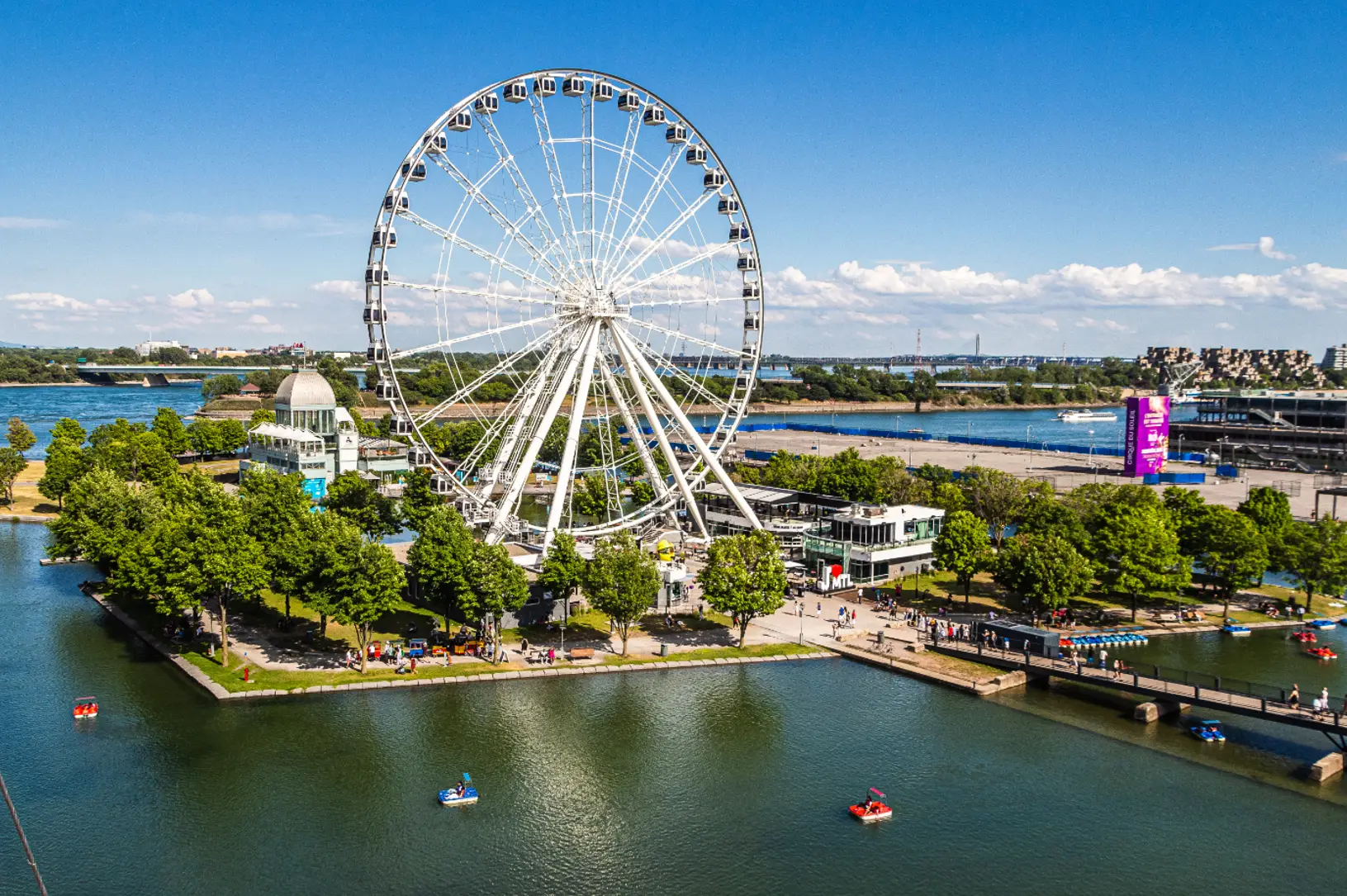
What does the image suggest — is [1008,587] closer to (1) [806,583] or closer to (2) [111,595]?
(1) [806,583]

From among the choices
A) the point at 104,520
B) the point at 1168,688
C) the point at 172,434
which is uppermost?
the point at 172,434

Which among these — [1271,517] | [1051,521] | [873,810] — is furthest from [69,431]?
[1271,517]

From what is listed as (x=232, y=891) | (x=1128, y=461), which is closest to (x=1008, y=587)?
(x=232, y=891)

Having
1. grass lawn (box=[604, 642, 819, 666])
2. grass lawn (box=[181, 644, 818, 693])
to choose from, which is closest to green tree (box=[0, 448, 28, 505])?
grass lawn (box=[181, 644, 818, 693])

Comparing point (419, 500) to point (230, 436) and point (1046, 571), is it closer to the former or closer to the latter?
point (1046, 571)

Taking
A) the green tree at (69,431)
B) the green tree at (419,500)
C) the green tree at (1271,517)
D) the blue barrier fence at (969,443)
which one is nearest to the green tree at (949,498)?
the green tree at (1271,517)

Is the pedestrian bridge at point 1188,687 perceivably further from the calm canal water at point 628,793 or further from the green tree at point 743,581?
the green tree at point 743,581
